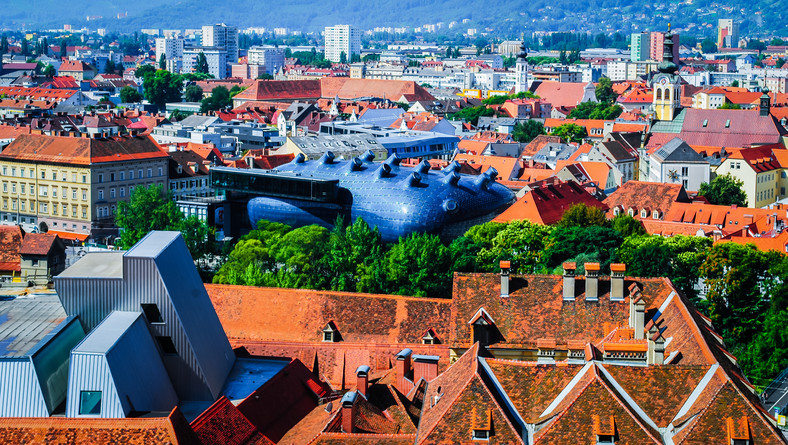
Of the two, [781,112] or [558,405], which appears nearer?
[558,405]

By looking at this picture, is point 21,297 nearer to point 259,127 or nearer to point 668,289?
point 668,289

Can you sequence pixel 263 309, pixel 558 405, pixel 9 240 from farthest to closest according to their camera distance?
pixel 9 240
pixel 263 309
pixel 558 405

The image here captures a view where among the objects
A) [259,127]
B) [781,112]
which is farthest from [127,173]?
[781,112]

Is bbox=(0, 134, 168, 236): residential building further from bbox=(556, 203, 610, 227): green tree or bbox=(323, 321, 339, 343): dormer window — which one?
bbox=(323, 321, 339, 343): dormer window

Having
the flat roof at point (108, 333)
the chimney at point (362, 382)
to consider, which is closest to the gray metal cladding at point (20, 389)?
the flat roof at point (108, 333)

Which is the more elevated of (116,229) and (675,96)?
(675,96)

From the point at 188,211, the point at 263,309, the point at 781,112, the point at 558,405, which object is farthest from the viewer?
the point at 781,112

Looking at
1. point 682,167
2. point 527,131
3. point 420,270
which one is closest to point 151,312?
point 420,270
